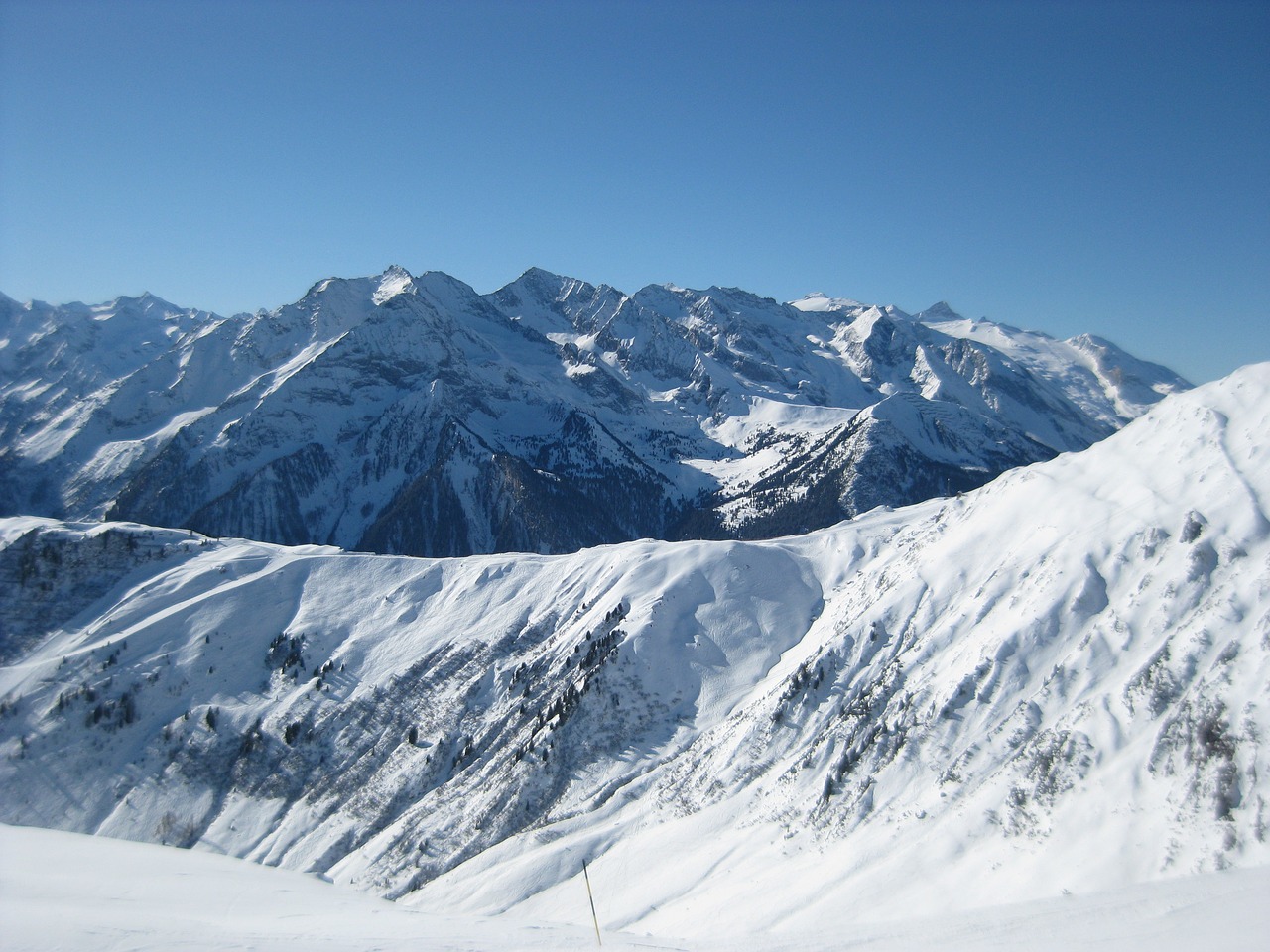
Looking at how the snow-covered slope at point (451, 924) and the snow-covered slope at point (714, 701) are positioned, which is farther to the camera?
the snow-covered slope at point (714, 701)

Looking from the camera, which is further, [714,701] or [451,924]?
[714,701]

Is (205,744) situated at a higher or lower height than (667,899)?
higher

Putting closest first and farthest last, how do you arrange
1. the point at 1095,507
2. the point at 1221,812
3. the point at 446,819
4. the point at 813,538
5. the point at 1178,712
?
the point at 1221,812
the point at 1178,712
the point at 1095,507
the point at 446,819
the point at 813,538

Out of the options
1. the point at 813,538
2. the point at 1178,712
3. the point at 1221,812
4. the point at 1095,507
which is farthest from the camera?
the point at 813,538

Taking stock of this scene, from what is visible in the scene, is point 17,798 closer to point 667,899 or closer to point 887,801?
point 667,899

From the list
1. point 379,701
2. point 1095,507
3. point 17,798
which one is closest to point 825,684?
point 1095,507

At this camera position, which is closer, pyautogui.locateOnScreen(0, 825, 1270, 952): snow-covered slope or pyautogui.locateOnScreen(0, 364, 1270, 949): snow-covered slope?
pyautogui.locateOnScreen(0, 825, 1270, 952): snow-covered slope

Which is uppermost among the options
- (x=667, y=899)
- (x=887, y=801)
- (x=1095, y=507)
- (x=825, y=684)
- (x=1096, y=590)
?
(x=1095, y=507)

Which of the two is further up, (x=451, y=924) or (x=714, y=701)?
(x=714, y=701)
